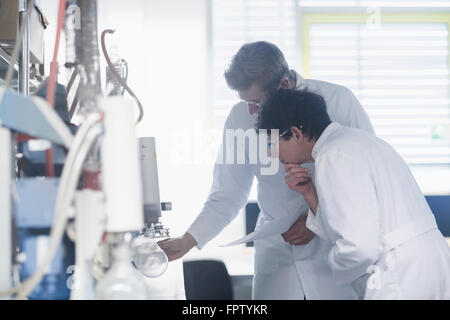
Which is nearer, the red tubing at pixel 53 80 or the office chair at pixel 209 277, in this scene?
the red tubing at pixel 53 80

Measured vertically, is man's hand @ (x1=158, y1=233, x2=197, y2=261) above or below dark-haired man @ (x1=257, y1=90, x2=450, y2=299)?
below

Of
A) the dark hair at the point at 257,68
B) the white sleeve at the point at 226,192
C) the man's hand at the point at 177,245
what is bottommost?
the man's hand at the point at 177,245

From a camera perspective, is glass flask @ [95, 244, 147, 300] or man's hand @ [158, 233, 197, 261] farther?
man's hand @ [158, 233, 197, 261]

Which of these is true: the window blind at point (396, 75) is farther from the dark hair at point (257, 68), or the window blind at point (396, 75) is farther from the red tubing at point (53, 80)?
the red tubing at point (53, 80)

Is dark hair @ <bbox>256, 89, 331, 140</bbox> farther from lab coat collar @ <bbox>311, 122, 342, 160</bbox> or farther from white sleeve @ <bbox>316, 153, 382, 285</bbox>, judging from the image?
white sleeve @ <bbox>316, 153, 382, 285</bbox>

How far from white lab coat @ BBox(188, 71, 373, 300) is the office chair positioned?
0.92ft

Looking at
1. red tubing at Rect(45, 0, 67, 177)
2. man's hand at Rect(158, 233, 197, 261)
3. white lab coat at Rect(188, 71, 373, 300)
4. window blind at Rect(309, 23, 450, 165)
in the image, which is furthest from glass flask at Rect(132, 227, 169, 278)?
window blind at Rect(309, 23, 450, 165)

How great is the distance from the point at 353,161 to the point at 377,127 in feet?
5.46

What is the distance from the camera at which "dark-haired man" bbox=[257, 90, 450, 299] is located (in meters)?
0.94

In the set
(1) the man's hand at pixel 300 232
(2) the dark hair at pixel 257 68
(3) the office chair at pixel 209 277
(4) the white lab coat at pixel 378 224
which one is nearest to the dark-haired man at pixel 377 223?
(4) the white lab coat at pixel 378 224

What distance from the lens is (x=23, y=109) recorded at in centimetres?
56

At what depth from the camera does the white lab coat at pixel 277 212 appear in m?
1.42

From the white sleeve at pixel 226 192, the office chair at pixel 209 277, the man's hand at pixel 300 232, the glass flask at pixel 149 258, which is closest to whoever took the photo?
the glass flask at pixel 149 258

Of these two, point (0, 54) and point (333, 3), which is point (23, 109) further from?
point (333, 3)
